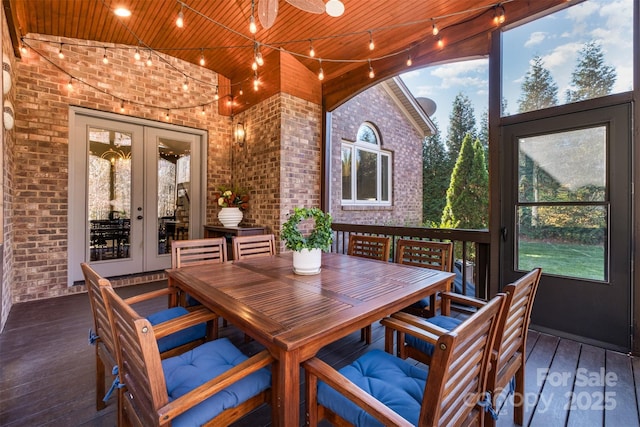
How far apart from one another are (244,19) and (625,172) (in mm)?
4035

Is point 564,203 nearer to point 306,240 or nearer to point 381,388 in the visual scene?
point 306,240

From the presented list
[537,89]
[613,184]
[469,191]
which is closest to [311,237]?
[613,184]

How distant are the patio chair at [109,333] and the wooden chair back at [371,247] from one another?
1.60 meters

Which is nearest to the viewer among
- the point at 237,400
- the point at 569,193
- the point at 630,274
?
the point at 237,400

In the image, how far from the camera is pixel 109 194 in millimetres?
4133

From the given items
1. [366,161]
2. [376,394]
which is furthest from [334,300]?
[366,161]

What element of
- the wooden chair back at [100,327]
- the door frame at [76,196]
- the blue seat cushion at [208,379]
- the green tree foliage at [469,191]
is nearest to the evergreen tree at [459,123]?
the green tree foliage at [469,191]

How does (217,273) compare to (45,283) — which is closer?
(217,273)

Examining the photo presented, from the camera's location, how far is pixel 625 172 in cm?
232

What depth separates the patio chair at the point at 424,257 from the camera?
2.18 meters

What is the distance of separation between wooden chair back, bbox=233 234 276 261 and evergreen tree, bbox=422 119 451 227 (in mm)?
6124

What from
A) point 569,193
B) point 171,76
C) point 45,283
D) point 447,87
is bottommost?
point 45,283

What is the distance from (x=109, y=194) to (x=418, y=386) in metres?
4.63

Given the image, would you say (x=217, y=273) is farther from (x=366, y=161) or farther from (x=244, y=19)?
(x=366, y=161)
